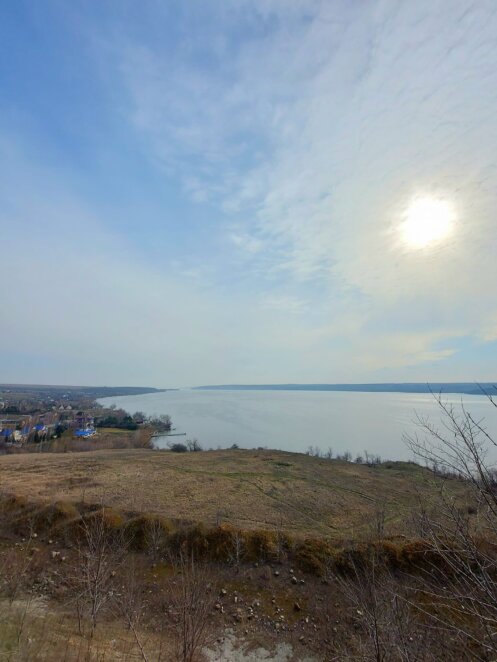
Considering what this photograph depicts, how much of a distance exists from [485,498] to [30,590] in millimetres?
16520

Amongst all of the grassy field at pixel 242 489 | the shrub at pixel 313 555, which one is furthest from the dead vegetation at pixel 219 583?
the grassy field at pixel 242 489

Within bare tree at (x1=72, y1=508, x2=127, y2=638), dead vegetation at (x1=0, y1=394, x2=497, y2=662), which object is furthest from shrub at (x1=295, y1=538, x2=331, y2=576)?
bare tree at (x1=72, y1=508, x2=127, y2=638)

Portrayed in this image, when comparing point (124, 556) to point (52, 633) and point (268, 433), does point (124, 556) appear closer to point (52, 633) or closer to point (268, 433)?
point (52, 633)

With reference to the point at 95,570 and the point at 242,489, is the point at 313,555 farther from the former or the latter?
the point at 242,489

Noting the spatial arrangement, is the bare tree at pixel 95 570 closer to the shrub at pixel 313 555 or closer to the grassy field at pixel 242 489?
the grassy field at pixel 242 489

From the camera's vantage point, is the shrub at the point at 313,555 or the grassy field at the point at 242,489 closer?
the shrub at the point at 313,555

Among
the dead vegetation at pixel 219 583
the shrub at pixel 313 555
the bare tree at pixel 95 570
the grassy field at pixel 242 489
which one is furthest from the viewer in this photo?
the grassy field at pixel 242 489

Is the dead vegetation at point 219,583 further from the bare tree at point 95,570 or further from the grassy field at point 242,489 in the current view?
the grassy field at point 242,489

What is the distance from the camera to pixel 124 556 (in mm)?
16594

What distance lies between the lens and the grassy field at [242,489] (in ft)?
72.4

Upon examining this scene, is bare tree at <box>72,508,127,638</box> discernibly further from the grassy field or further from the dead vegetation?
the grassy field

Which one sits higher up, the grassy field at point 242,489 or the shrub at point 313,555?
the shrub at point 313,555

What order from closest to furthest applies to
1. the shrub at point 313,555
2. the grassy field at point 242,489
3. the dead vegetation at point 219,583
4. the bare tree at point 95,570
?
1. the dead vegetation at point 219,583
2. the bare tree at point 95,570
3. the shrub at point 313,555
4. the grassy field at point 242,489

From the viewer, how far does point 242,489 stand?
95.2ft
